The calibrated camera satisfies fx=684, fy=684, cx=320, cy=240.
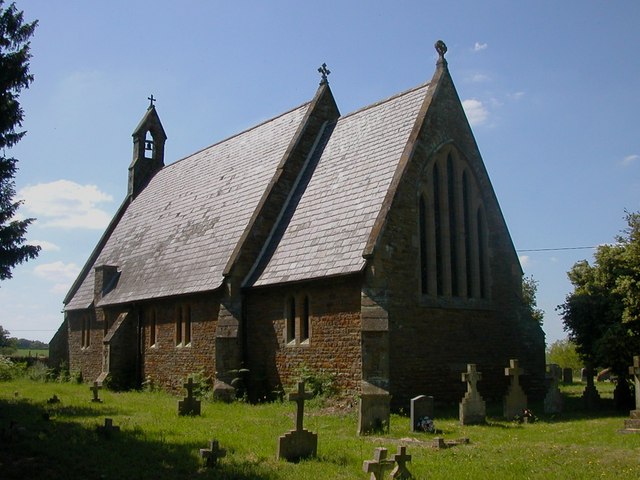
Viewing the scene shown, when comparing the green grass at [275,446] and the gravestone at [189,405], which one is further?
the gravestone at [189,405]

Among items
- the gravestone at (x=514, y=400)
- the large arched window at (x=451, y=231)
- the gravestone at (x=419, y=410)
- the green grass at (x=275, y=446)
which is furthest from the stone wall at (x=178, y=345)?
the gravestone at (x=514, y=400)

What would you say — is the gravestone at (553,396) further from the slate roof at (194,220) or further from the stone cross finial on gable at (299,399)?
the slate roof at (194,220)

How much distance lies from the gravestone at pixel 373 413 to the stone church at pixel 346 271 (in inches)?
32.6

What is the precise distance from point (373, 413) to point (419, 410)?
39.6 inches

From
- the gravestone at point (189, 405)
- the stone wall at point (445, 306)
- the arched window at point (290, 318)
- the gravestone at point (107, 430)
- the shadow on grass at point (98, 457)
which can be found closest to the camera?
the shadow on grass at point (98, 457)

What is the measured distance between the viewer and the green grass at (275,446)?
10656 mm

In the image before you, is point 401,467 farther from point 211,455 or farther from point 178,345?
point 178,345

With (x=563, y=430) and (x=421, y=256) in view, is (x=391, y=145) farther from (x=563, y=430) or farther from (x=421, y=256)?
(x=563, y=430)

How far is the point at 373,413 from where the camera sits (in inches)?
589

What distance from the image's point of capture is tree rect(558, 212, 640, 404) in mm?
18078

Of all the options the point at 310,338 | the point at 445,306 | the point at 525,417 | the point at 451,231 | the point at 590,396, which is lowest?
the point at 525,417

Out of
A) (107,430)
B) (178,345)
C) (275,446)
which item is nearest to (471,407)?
(275,446)

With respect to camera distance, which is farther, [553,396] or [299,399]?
[553,396]

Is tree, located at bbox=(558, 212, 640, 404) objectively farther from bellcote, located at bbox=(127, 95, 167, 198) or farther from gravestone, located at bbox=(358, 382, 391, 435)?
bellcote, located at bbox=(127, 95, 167, 198)
